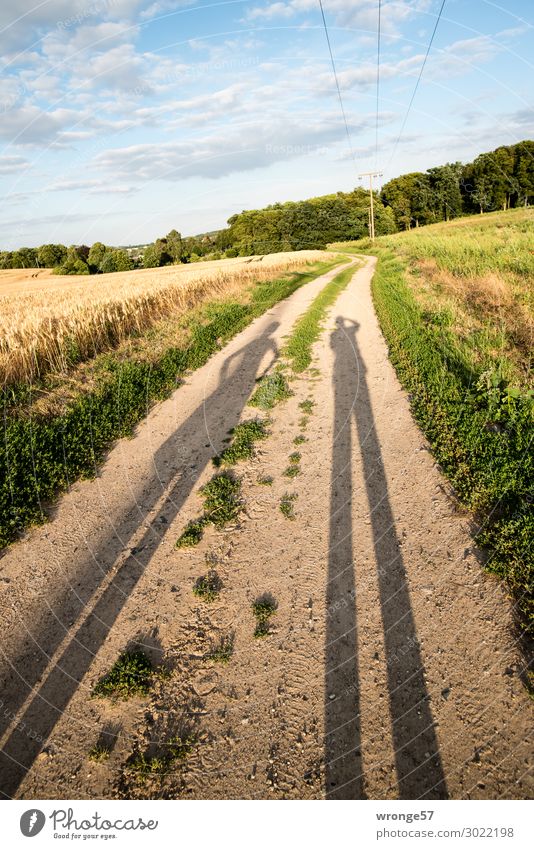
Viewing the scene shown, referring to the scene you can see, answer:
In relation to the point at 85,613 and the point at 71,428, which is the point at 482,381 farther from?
the point at 71,428

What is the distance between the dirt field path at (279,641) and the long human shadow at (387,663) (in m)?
0.02

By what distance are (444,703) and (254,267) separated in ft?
113

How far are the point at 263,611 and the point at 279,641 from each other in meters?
0.35

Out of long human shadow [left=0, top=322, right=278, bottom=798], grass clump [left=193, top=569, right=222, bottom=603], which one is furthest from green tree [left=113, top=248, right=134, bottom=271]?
grass clump [left=193, top=569, right=222, bottom=603]

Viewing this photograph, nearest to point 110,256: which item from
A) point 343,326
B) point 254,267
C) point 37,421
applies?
point 254,267

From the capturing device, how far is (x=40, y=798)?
10.1 feet

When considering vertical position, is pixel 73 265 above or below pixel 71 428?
above

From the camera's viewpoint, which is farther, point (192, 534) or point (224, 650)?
point (192, 534)

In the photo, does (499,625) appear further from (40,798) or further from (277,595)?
(40,798)

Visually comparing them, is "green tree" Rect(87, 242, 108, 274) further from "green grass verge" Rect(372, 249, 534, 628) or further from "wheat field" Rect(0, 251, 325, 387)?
"green grass verge" Rect(372, 249, 534, 628)

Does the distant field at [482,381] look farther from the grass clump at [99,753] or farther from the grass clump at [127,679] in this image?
the grass clump at [99,753]

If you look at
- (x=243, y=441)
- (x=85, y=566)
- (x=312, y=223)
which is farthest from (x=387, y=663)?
(x=312, y=223)

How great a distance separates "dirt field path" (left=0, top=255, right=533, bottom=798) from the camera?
305 centimetres

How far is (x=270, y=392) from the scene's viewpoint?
9742 mm
